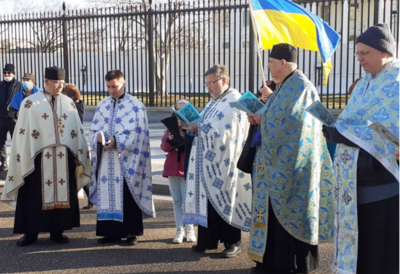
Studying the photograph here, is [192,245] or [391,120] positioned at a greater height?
[391,120]

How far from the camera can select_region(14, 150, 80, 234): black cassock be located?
6484mm

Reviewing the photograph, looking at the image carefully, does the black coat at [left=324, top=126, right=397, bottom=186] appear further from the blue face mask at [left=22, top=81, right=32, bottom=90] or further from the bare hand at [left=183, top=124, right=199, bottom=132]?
the blue face mask at [left=22, top=81, right=32, bottom=90]

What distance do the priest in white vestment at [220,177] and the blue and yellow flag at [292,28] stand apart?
610 millimetres

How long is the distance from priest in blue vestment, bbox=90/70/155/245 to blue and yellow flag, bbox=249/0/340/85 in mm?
1688

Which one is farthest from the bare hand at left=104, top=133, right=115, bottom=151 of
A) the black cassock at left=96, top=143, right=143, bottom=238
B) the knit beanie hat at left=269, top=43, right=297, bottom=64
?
the knit beanie hat at left=269, top=43, right=297, bottom=64

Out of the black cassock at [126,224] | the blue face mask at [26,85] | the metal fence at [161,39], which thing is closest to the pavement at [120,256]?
the black cassock at [126,224]

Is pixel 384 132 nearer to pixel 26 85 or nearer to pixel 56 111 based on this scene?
pixel 56 111

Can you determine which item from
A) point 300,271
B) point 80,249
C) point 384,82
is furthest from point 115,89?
point 384,82

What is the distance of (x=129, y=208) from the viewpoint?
21.4 feet

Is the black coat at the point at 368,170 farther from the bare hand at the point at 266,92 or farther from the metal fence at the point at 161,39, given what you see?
the metal fence at the point at 161,39

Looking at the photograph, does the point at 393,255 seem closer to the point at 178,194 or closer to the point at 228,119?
the point at 228,119

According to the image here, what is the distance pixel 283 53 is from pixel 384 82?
1.33 metres

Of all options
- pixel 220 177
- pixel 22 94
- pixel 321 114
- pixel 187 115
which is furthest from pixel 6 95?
pixel 321 114

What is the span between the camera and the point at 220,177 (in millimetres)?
5953
